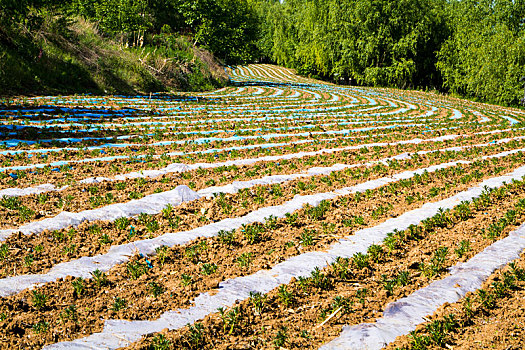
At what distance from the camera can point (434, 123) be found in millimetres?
15359

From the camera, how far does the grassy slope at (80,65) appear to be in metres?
16.5

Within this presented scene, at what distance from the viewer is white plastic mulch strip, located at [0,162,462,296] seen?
4055 mm

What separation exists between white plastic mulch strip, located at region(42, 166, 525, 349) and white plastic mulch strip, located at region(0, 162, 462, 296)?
0.03 m

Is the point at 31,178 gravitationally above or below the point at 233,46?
below

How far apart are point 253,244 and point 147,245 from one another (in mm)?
1249

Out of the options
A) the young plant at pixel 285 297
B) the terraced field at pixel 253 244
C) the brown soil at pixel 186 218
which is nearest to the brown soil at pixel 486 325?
the terraced field at pixel 253 244

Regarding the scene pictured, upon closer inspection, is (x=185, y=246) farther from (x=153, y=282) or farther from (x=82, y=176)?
(x=82, y=176)

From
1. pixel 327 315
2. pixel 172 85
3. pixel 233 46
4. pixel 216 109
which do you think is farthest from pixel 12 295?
pixel 233 46

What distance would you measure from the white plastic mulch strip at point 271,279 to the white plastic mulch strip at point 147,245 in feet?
0.11

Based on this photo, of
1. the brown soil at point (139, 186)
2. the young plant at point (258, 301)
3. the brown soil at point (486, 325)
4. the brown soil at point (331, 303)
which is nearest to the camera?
the brown soil at point (486, 325)

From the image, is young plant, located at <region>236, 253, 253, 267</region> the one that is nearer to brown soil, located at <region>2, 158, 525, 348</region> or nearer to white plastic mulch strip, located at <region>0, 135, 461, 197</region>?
brown soil, located at <region>2, 158, 525, 348</region>

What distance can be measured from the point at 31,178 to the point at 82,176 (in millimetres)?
783

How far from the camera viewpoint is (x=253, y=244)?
510cm

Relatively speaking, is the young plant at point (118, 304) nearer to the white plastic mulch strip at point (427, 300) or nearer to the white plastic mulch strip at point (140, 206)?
the white plastic mulch strip at point (427, 300)
